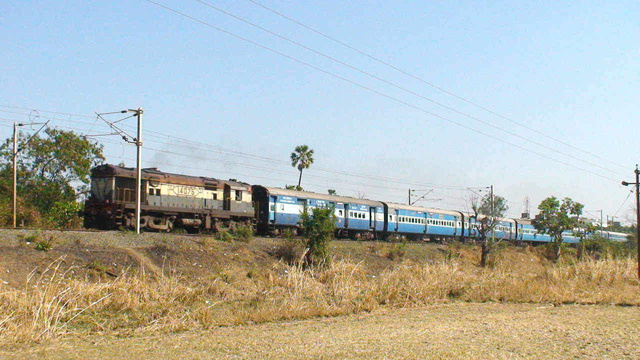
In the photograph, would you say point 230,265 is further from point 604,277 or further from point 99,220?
point 604,277

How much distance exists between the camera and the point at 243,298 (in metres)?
16.4

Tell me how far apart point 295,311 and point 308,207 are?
20.7 meters

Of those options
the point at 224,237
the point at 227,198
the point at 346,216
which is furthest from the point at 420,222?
the point at 224,237

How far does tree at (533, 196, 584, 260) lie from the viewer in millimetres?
50344

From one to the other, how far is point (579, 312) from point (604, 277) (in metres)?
9.13

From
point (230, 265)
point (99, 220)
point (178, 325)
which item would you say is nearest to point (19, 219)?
point (99, 220)

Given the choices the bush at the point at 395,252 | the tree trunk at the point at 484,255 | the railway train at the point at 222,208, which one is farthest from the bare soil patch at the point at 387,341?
the tree trunk at the point at 484,255

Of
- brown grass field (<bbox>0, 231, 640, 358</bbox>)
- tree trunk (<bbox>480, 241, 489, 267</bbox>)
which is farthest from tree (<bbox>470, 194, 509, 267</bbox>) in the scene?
brown grass field (<bbox>0, 231, 640, 358</bbox>)

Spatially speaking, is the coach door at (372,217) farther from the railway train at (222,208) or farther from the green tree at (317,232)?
the green tree at (317,232)

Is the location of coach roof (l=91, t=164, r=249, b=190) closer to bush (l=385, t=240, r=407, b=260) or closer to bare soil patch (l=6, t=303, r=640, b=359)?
bush (l=385, t=240, r=407, b=260)

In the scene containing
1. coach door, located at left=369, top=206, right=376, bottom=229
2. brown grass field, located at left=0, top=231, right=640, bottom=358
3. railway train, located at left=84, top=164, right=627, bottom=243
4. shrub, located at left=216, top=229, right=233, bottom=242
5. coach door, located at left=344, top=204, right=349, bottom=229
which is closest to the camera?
brown grass field, located at left=0, top=231, right=640, bottom=358

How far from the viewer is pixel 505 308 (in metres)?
15.3

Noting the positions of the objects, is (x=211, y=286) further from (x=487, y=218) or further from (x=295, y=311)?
(x=487, y=218)

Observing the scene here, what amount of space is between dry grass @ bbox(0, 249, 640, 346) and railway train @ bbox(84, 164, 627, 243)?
938 centimetres
